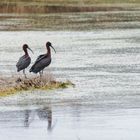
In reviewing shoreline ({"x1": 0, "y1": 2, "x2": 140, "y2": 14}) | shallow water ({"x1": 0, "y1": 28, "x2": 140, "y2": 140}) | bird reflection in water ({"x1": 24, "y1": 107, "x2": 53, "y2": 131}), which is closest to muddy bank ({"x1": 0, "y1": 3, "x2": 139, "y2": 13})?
shoreline ({"x1": 0, "y1": 2, "x2": 140, "y2": 14})

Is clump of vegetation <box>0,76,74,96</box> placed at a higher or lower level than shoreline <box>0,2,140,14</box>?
lower

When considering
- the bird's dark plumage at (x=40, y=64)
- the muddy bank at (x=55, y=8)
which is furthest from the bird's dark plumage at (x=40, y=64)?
the muddy bank at (x=55, y=8)

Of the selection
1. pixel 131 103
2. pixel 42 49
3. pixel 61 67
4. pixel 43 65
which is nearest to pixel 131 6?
pixel 42 49

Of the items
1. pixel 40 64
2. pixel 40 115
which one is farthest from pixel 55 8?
pixel 40 115

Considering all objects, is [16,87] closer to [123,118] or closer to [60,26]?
[123,118]

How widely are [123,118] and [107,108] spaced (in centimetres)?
169

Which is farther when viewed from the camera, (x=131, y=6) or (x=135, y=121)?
(x=131, y=6)

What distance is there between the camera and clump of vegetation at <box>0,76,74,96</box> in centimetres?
2145

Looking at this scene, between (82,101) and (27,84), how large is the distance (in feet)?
10.6

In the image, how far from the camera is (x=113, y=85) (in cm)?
2289

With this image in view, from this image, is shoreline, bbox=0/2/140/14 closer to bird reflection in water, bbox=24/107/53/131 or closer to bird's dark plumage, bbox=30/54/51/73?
bird's dark plumage, bbox=30/54/51/73

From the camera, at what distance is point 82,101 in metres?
19.3

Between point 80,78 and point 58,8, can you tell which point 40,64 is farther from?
point 58,8

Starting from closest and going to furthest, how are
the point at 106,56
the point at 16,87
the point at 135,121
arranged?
the point at 135,121, the point at 16,87, the point at 106,56
